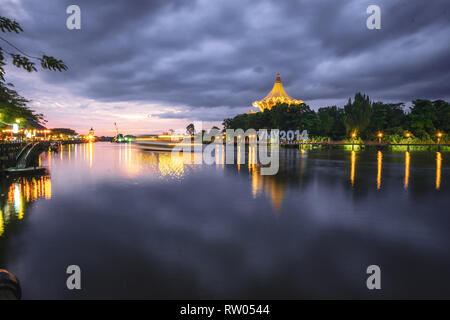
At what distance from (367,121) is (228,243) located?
268ft

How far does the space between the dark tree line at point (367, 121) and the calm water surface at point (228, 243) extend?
227 ft

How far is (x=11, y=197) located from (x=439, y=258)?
14922 millimetres

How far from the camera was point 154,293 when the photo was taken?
439 centimetres

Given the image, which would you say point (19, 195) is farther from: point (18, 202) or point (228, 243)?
point (228, 243)

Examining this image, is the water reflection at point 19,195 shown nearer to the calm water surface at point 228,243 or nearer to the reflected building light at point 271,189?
the calm water surface at point 228,243

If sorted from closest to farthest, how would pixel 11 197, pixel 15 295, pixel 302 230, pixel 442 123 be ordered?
pixel 15 295 → pixel 302 230 → pixel 11 197 → pixel 442 123

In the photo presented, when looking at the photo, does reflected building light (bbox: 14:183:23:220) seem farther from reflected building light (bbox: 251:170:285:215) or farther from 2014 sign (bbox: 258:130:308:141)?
2014 sign (bbox: 258:130:308:141)

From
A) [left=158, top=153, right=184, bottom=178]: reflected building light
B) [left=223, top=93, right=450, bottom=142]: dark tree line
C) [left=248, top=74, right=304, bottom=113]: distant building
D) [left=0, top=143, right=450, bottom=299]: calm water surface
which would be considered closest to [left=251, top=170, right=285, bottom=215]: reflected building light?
[left=0, top=143, right=450, bottom=299]: calm water surface

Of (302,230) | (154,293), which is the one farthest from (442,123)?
(154,293)

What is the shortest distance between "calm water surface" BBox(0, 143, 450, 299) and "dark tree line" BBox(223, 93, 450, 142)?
6917 centimetres

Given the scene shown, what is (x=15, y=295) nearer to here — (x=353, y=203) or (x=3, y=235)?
(x=3, y=235)

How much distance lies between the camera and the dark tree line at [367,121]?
219ft

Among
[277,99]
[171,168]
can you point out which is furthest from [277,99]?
[171,168]
